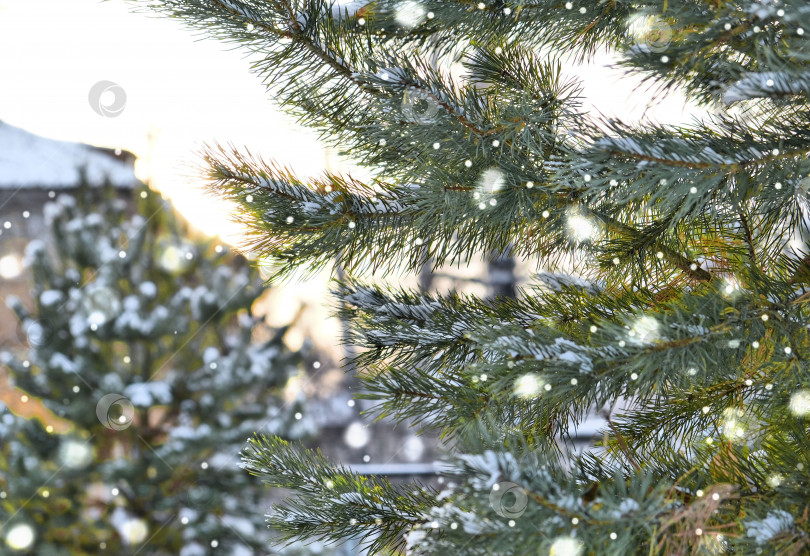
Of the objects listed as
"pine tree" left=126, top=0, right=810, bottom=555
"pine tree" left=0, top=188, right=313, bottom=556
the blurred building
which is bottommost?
"pine tree" left=0, top=188, right=313, bottom=556

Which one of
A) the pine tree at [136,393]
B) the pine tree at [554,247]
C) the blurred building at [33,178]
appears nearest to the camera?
the pine tree at [554,247]

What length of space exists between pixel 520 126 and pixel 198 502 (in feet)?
5.94

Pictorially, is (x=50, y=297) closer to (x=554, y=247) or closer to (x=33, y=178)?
(x=33, y=178)

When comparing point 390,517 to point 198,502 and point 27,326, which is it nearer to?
point 198,502

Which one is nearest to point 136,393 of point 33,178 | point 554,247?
point 33,178

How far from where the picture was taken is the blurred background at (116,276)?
1.87 m

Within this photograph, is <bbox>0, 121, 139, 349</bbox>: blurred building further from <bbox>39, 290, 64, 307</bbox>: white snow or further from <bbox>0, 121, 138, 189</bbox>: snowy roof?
<bbox>39, 290, 64, 307</bbox>: white snow

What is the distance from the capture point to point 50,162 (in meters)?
2.04

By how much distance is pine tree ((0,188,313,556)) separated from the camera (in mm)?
1860

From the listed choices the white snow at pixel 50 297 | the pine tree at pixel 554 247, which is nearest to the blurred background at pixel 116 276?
the white snow at pixel 50 297

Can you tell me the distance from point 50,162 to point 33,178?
0.08 metres

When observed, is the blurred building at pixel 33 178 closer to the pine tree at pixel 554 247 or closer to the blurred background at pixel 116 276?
the blurred background at pixel 116 276

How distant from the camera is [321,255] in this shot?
70 cm

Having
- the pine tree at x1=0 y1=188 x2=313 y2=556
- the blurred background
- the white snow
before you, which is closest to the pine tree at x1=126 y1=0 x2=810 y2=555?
the blurred background
